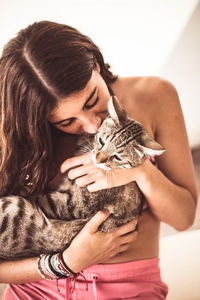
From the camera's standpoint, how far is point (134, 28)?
1605mm

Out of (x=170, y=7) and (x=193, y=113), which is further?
(x=193, y=113)

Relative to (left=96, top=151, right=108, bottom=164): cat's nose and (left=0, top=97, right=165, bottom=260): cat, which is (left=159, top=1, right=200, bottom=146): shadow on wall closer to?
(left=0, top=97, right=165, bottom=260): cat

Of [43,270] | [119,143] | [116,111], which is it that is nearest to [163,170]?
[119,143]

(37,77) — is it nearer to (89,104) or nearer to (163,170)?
(89,104)

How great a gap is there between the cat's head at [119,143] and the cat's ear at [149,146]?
0.9 inches

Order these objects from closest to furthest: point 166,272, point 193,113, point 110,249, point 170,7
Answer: point 110,249
point 166,272
point 170,7
point 193,113

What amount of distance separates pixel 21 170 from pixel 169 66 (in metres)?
1.32

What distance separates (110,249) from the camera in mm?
1050

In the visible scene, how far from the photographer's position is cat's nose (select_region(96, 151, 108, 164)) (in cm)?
107

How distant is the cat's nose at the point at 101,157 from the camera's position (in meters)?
1.07

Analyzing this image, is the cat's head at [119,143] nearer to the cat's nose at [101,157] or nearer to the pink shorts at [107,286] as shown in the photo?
the cat's nose at [101,157]

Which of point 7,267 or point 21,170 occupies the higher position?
point 21,170

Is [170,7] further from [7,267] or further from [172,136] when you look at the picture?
[7,267]

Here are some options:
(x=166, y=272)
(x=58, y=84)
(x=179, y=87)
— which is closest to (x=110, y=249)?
(x=166, y=272)
